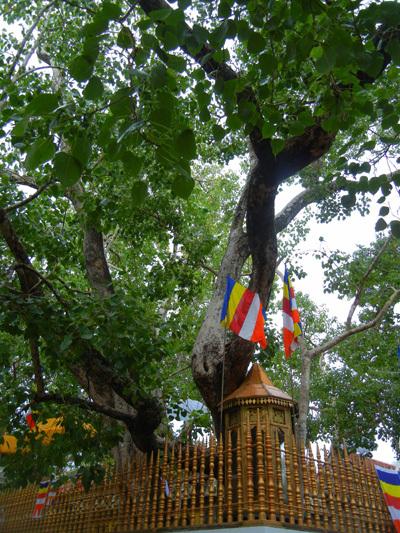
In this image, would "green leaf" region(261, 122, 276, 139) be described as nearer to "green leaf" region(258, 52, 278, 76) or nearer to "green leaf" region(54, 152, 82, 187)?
"green leaf" region(258, 52, 278, 76)

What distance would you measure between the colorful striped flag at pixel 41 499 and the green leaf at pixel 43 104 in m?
7.59

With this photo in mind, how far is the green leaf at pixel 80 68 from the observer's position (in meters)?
2.15

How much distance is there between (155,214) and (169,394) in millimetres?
3198

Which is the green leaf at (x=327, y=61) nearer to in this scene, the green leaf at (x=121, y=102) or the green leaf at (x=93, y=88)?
the green leaf at (x=121, y=102)

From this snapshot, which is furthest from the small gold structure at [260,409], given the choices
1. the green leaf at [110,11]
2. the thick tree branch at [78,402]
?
the green leaf at [110,11]

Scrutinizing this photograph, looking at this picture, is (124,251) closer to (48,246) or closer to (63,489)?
(48,246)

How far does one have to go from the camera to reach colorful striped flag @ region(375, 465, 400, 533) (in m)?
6.08

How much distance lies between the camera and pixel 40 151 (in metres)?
2.13

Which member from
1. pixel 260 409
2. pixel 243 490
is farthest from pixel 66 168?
pixel 260 409

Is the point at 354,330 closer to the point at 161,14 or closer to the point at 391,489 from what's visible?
the point at 391,489

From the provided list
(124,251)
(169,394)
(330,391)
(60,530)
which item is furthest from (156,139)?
(330,391)

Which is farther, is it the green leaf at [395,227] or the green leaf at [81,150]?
the green leaf at [395,227]

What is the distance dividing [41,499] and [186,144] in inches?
302

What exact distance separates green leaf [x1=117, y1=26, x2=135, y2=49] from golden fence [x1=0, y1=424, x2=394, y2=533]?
3.95m
